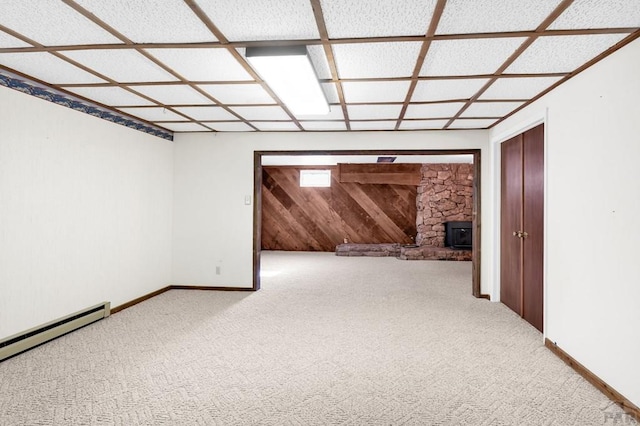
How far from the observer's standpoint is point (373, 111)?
3.66 metres

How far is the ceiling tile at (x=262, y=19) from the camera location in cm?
171

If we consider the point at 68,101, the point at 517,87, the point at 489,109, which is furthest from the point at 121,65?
the point at 489,109

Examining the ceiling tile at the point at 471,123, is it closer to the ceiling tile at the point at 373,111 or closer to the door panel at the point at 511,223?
the door panel at the point at 511,223

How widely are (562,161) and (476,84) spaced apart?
0.94 metres

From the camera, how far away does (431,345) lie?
293 centimetres

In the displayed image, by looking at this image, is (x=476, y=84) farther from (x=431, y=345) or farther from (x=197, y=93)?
(x=197, y=93)

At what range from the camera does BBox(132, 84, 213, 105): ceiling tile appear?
2990mm

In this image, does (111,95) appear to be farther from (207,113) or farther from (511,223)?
(511,223)

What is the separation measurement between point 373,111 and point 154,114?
249 cm

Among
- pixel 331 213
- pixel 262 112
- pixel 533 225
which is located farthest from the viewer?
pixel 331 213

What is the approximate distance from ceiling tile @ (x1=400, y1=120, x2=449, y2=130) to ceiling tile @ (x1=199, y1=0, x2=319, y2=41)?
2.43m

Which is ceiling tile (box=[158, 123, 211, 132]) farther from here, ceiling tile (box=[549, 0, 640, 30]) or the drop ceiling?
ceiling tile (box=[549, 0, 640, 30])

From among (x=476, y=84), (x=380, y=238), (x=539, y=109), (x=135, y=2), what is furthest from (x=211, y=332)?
(x=380, y=238)

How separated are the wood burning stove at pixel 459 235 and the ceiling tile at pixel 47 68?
7492 millimetres
